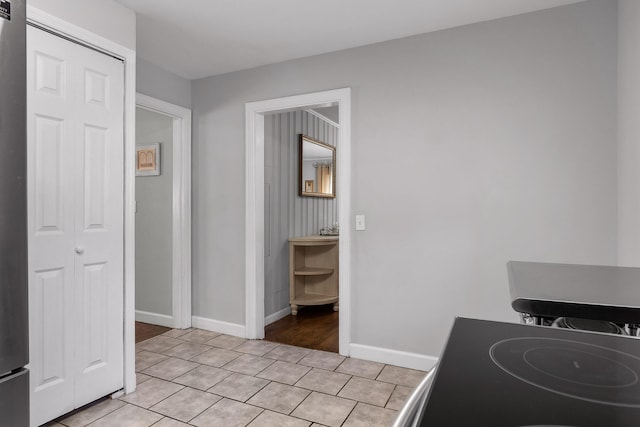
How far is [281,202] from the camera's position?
4031 millimetres

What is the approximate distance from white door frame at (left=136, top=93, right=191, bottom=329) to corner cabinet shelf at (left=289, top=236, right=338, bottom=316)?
3.57ft

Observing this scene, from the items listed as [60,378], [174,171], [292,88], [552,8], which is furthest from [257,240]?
[552,8]

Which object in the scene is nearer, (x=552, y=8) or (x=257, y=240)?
(x=552, y=8)

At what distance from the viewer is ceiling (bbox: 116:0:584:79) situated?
88.2 inches

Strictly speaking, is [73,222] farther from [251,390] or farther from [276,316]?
[276,316]

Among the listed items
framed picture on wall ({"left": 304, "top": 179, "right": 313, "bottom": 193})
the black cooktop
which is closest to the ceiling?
framed picture on wall ({"left": 304, "top": 179, "right": 313, "bottom": 193})

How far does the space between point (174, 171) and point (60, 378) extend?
2018 millimetres

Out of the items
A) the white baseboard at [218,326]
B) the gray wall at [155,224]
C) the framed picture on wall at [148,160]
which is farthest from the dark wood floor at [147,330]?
the framed picture on wall at [148,160]

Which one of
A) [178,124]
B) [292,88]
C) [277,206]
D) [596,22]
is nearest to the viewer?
[596,22]

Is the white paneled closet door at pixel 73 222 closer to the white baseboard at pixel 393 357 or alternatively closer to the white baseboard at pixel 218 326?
the white baseboard at pixel 218 326

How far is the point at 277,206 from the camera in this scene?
Result: 13.0ft

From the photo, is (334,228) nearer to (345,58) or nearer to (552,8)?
(345,58)

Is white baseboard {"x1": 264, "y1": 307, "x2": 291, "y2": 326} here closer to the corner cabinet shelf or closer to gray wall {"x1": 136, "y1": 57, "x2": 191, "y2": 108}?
the corner cabinet shelf

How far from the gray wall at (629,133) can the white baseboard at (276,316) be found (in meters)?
2.90
